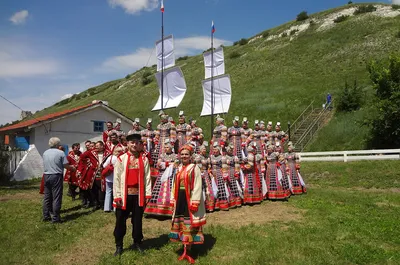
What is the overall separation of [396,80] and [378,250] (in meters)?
19.3

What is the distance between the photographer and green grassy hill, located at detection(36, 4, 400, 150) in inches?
1307

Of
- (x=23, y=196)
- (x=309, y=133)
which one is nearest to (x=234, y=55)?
(x=309, y=133)

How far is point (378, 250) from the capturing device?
611cm

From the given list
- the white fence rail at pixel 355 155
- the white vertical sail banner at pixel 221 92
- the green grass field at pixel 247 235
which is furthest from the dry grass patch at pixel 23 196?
the white fence rail at pixel 355 155

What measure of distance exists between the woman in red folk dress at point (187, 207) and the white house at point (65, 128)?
53.9ft

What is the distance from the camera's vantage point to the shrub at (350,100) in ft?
95.0

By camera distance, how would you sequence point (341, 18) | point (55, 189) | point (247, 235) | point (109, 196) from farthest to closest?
point (341, 18) < point (109, 196) < point (55, 189) < point (247, 235)

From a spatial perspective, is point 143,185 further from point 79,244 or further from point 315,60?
point 315,60

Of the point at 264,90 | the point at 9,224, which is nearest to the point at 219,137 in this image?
the point at 9,224

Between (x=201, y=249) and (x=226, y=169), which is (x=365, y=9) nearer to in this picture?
(x=226, y=169)

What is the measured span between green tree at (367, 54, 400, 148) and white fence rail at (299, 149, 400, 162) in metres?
2.70

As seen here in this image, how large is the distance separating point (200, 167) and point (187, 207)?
315 centimetres

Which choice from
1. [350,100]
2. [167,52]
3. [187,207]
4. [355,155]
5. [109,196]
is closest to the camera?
[187,207]

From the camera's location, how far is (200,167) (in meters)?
9.05
